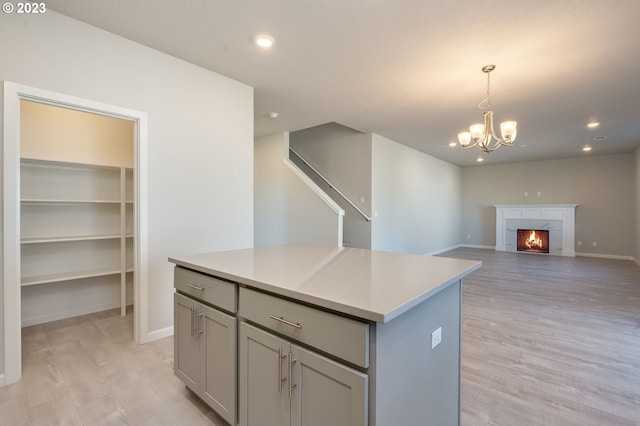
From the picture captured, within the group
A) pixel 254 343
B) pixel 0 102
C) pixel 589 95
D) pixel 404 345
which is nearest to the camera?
pixel 404 345

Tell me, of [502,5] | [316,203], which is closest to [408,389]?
[502,5]

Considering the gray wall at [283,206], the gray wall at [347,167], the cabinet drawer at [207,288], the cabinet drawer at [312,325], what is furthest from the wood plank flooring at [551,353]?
the gray wall at [283,206]

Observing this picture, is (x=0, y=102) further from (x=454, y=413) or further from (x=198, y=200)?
(x=454, y=413)

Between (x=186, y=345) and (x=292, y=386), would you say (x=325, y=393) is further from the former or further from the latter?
(x=186, y=345)

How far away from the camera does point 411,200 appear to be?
701 centimetres

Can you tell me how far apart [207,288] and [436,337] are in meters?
1.17

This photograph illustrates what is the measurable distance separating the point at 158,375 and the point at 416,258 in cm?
198

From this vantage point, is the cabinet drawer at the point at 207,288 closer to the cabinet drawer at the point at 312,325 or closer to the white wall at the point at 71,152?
the cabinet drawer at the point at 312,325

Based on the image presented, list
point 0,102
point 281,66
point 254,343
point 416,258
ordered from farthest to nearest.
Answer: point 281,66 → point 0,102 → point 416,258 → point 254,343

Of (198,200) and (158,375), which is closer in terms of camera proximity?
(158,375)

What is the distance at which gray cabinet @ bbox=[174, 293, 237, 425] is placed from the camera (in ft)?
4.85

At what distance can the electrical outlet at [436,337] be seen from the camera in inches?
51.1

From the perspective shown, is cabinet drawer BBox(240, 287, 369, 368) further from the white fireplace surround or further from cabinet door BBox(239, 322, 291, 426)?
the white fireplace surround

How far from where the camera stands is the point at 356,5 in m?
2.11
